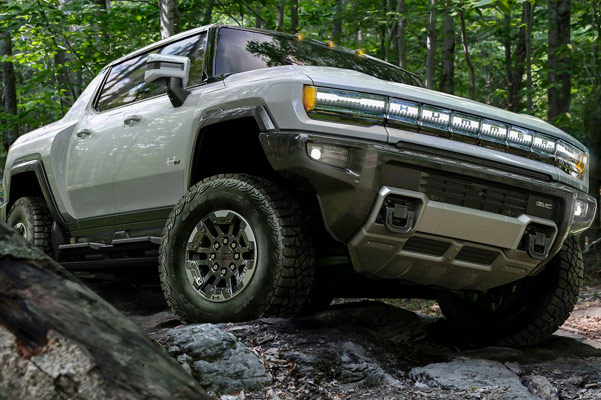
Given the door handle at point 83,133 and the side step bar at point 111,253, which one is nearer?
the side step bar at point 111,253

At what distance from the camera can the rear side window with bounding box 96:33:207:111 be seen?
15.1ft

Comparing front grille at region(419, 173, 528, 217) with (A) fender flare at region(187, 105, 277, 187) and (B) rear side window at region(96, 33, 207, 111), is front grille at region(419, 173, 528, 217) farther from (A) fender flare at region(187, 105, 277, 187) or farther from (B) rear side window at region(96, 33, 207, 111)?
(B) rear side window at region(96, 33, 207, 111)

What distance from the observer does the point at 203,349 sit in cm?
307

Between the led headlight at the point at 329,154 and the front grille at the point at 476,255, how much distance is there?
812mm

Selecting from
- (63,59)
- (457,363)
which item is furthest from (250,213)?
(63,59)

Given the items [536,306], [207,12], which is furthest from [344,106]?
[207,12]

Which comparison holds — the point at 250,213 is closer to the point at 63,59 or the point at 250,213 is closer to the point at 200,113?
the point at 200,113

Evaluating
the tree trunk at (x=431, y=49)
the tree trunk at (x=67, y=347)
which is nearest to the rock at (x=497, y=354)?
the tree trunk at (x=67, y=347)

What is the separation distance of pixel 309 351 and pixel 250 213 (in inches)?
30.1

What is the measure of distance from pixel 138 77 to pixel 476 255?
2927mm

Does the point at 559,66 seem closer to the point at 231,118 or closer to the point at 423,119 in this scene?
the point at 423,119

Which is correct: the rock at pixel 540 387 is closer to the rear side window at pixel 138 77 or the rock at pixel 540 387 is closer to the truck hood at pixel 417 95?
the truck hood at pixel 417 95

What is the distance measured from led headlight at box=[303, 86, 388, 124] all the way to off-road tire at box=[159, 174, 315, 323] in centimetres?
50

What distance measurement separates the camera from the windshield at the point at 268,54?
4.38m
